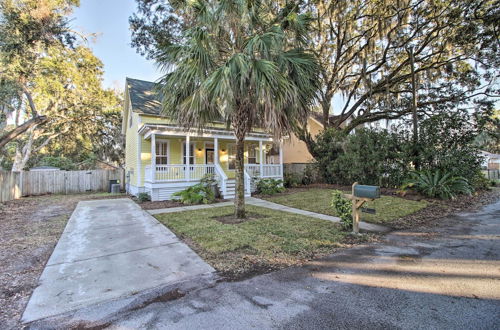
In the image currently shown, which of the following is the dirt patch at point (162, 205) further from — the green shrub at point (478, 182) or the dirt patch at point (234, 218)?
the green shrub at point (478, 182)

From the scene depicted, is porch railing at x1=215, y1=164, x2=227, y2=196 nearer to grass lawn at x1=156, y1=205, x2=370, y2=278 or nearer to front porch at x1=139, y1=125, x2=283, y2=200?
front porch at x1=139, y1=125, x2=283, y2=200

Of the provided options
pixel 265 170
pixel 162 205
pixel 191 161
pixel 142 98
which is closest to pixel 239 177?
pixel 162 205

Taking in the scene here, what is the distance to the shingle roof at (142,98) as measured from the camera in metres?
12.2

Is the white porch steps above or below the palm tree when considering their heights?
below

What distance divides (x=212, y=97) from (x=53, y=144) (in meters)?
26.2

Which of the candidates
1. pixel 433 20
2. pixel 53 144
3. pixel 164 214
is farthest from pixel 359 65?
pixel 53 144

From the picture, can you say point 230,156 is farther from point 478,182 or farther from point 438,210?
point 478,182

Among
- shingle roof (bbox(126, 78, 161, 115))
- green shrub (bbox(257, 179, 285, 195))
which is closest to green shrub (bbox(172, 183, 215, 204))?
green shrub (bbox(257, 179, 285, 195))

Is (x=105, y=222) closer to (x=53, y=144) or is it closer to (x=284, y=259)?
(x=284, y=259)

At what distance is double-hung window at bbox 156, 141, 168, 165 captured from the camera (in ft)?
41.0

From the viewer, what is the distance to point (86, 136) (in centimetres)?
2052

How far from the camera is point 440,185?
9133 millimetres

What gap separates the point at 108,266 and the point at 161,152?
9438 millimetres

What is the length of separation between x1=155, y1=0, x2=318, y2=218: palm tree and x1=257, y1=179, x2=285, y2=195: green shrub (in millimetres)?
5392
